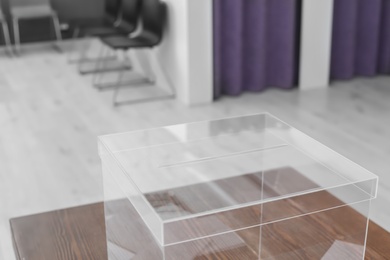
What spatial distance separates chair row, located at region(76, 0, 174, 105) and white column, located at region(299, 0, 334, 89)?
1160 mm

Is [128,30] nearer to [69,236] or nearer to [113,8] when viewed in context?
[113,8]

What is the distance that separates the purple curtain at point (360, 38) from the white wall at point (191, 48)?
49.6 inches

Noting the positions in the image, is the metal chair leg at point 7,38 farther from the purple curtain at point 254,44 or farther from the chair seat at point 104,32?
the purple curtain at point 254,44

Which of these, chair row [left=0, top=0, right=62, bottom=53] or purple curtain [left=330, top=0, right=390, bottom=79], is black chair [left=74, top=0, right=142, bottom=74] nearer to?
chair row [left=0, top=0, right=62, bottom=53]

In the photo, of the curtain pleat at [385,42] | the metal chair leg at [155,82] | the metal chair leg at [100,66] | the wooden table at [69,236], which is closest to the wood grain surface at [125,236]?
the wooden table at [69,236]

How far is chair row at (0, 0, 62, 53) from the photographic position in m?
6.61

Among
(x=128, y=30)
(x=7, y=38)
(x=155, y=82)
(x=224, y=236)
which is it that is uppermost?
(x=224, y=236)

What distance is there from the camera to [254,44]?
5281 millimetres

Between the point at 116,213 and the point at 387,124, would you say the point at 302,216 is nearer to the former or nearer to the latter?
the point at 116,213

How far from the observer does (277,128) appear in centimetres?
254

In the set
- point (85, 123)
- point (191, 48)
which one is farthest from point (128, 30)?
point (85, 123)

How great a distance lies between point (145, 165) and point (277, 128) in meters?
0.60

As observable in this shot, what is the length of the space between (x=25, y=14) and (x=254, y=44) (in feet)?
8.64

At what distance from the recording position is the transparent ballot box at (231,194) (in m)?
1.71
